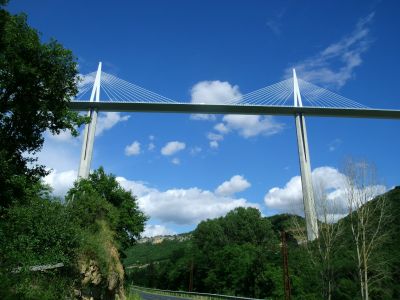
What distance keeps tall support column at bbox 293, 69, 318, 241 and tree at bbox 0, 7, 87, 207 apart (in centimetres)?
2799

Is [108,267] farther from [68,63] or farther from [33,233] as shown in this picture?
[68,63]

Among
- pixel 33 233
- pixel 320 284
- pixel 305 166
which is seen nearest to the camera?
pixel 33 233

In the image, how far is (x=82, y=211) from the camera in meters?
20.2

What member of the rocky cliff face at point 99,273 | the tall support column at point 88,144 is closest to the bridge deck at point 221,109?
the tall support column at point 88,144

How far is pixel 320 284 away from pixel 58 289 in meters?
26.2

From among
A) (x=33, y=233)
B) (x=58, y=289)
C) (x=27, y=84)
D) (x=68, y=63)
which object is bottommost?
(x=58, y=289)

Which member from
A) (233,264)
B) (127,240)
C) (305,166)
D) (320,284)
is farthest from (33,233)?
(233,264)

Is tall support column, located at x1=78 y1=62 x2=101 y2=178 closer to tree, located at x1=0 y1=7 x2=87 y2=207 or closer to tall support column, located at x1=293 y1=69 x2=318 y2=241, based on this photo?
tall support column, located at x1=293 y1=69 x2=318 y2=241

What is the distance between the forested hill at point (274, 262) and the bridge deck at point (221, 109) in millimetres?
9420

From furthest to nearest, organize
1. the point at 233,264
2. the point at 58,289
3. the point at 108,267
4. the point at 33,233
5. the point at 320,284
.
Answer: the point at 233,264
the point at 320,284
the point at 108,267
the point at 33,233
the point at 58,289

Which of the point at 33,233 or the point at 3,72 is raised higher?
the point at 3,72

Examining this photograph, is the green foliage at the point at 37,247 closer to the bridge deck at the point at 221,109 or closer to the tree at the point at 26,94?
the tree at the point at 26,94

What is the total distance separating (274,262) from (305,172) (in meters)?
11.0

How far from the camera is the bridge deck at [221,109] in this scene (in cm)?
4488
